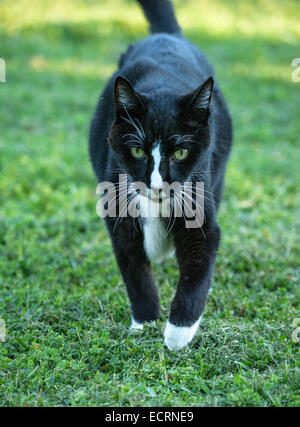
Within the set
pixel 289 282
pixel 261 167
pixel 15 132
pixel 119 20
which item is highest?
pixel 119 20

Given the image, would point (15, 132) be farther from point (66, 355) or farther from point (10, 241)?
point (66, 355)

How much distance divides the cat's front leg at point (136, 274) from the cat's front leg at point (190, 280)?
0.20 meters

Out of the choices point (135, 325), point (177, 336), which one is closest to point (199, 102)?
point (177, 336)

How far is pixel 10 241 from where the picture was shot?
4102 mm

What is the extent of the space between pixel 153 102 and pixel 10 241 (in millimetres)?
1921

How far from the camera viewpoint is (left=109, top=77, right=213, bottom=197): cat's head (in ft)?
8.30

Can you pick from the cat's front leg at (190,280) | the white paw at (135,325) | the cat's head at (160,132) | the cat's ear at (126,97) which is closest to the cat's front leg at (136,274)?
the white paw at (135,325)

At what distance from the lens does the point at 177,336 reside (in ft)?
8.66

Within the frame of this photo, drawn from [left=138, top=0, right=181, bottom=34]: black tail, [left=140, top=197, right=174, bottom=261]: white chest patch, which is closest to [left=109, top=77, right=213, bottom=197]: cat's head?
[left=140, top=197, right=174, bottom=261]: white chest patch

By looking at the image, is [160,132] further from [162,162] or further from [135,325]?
[135,325]

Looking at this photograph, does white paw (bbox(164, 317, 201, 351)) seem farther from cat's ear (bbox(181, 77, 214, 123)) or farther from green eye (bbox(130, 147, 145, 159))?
cat's ear (bbox(181, 77, 214, 123))

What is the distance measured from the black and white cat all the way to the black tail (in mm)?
839

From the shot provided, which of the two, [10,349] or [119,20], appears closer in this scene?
[10,349]
